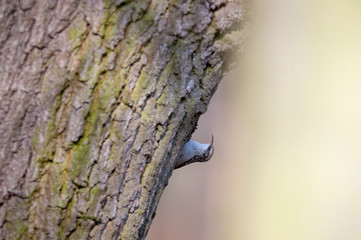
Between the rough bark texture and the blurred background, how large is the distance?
0.99m

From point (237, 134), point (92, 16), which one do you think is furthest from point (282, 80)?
point (92, 16)

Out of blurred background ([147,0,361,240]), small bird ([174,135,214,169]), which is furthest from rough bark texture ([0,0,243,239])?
blurred background ([147,0,361,240])

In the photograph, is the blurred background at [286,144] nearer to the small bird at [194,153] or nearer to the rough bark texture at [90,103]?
the small bird at [194,153]

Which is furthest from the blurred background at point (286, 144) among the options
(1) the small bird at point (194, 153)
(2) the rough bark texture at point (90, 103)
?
(2) the rough bark texture at point (90, 103)

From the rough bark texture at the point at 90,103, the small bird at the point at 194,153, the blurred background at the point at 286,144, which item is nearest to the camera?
the rough bark texture at the point at 90,103

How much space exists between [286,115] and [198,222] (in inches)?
41.3

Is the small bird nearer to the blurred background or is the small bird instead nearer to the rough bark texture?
the rough bark texture

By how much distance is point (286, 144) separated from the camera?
107 inches

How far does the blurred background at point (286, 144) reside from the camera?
2320 mm

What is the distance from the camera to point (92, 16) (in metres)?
0.83

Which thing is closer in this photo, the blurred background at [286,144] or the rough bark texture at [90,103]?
the rough bark texture at [90,103]

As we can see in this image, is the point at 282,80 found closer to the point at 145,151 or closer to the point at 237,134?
the point at 237,134

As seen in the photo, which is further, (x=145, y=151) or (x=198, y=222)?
(x=198, y=222)

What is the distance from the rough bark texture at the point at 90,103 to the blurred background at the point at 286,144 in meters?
0.99
